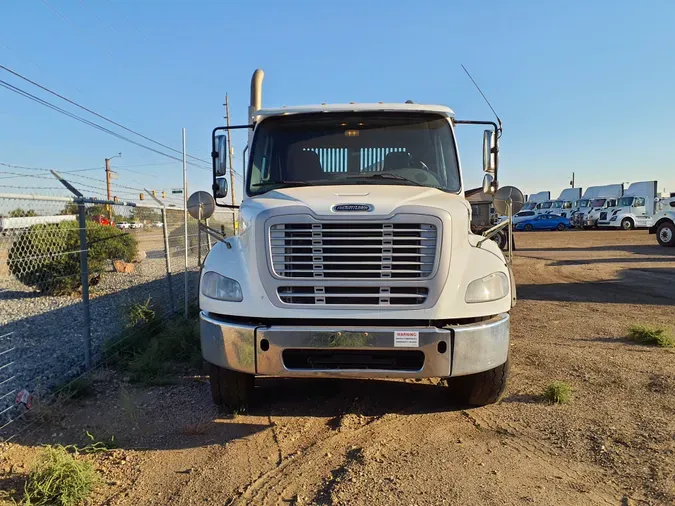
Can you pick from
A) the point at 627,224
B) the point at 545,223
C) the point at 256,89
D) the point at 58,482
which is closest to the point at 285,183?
the point at 256,89

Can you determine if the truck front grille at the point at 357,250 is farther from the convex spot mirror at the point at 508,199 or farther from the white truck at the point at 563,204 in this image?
the white truck at the point at 563,204

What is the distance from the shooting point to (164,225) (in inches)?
313

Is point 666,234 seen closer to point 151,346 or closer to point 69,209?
point 151,346

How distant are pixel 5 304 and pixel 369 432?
8.86 m

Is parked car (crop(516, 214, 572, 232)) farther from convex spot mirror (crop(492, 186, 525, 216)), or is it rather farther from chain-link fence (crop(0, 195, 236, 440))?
convex spot mirror (crop(492, 186, 525, 216))

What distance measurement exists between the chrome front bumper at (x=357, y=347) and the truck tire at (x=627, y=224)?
37.4 m

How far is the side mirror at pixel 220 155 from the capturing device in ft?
17.1

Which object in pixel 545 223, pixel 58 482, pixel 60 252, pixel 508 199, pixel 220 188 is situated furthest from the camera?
pixel 545 223

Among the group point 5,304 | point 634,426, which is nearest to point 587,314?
point 634,426

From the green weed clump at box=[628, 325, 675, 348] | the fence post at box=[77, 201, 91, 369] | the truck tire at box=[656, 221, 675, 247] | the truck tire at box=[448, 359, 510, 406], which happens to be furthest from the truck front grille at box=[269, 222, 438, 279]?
the truck tire at box=[656, 221, 675, 247]

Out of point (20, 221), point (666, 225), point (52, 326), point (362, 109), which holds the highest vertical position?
point (362, 109)

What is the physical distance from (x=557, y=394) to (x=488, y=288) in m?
1.43

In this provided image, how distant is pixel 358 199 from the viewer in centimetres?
386

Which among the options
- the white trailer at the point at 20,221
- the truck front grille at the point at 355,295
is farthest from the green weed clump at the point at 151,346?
the truck front grille at the point at 355,295
